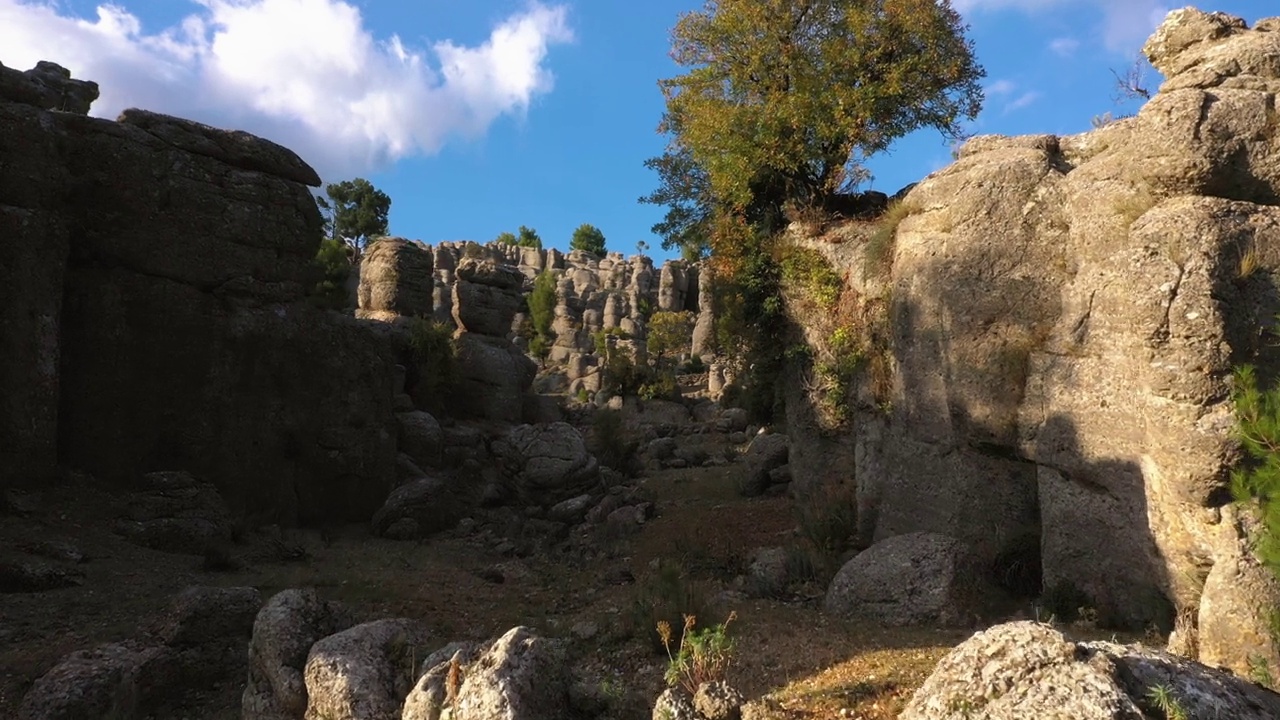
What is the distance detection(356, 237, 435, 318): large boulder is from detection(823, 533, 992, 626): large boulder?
22251 millimetres

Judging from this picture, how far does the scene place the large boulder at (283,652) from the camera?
7.46 m

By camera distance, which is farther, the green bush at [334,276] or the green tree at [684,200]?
the green bush at [334,276]

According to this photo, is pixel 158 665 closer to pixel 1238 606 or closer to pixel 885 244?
pixel 1238 606

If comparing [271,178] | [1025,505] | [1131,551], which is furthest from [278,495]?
[1131,551]

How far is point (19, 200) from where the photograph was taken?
1487 cm

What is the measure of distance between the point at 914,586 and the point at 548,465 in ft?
42.5

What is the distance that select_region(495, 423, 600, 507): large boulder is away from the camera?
21688 millimetres

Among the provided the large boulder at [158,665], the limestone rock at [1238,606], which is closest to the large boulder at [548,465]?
the large boulder at [158,665]

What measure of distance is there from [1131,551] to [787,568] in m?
4.50

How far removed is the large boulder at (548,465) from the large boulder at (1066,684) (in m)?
16.7

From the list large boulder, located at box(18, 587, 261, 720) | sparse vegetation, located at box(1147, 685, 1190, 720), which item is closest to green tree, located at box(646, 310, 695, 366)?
large boulder, located at box(18, 587, 261, 720)

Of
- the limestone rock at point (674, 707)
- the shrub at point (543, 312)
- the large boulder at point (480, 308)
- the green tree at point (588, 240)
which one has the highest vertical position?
the green tree at point (588, 240)

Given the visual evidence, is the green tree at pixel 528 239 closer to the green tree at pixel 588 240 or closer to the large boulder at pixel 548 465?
the green tree at pixel 588 240

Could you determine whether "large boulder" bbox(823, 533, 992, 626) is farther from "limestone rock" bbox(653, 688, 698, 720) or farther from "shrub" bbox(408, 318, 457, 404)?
"shrub" bbox(408, 318, 457, 404)
